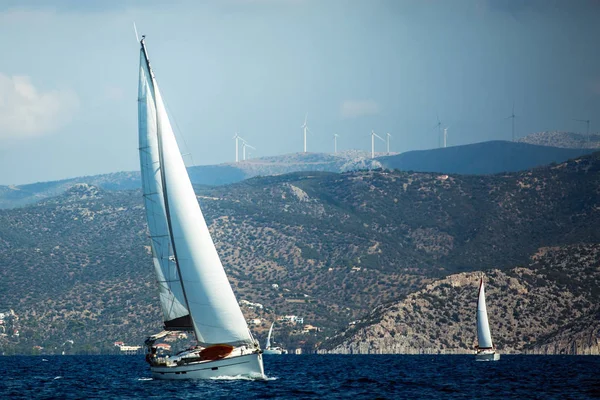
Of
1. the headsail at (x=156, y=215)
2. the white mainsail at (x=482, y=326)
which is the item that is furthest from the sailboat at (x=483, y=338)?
the headsail at (x=156, y=215)

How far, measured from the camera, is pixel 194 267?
61.1 metres

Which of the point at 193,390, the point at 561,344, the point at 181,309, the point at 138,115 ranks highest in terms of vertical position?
the point at 138,115

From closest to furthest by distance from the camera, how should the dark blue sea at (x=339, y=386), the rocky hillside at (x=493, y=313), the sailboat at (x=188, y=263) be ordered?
the dark blue sea at (x=339, y=386), the sailboat at (x=188, y=263), the rocky hillside at (x=493, y=313)

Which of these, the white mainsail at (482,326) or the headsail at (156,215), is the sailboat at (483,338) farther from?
the headsail at (156,215)

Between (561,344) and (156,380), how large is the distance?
104469mm

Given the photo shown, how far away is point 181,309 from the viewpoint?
61875 mm

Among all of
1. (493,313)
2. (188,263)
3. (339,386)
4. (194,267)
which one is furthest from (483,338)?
(188,263)

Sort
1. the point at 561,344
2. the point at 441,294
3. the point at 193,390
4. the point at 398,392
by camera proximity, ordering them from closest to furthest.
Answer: the point at 193,390 < the point at 398,392 < the point at 561,344 < the point at 441,294

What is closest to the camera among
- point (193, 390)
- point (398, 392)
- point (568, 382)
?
point (193, 390)

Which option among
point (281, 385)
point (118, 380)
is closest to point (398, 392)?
point (281, 385)

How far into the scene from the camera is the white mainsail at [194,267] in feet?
200

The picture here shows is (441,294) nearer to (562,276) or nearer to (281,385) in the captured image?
(562,276)

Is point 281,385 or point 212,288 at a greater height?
point 212,288

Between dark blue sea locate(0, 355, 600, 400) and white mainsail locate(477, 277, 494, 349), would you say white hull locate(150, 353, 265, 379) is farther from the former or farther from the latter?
white mainsail locate(477, 277, 494, 349)
